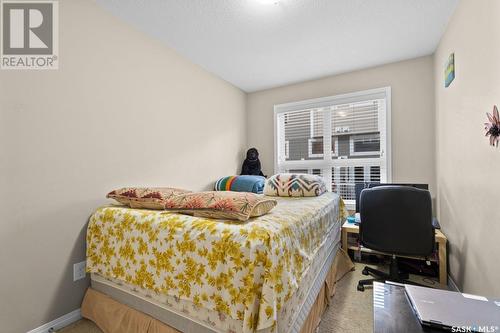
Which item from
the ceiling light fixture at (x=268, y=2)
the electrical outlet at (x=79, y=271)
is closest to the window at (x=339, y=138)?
the ceiling light fixture at (x=268, y=2)

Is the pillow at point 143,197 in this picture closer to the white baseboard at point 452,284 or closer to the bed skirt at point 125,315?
the bed skirt at point 125,315

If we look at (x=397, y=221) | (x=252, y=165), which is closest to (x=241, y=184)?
(x=252, y=165)

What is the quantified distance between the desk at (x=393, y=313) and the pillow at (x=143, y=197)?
1.37 metres

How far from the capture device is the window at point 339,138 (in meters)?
2.86

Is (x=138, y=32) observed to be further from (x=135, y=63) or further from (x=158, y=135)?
(x=158, y=135)

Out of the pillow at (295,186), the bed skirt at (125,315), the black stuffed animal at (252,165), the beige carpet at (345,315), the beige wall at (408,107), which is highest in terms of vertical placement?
the beige wall at (408,107)


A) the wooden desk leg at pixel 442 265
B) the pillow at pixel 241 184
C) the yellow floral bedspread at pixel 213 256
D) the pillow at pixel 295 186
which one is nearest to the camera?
the yellow floral bedspread at pixel 213 256

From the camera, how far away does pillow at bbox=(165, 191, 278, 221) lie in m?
1.20

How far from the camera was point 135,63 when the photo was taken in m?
2.05

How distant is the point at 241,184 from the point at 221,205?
5.35 feet

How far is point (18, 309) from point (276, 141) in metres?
3.16

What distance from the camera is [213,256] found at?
41.6 inches

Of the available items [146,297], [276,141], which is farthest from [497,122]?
[276,141]

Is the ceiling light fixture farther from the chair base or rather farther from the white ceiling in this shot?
the chair base
